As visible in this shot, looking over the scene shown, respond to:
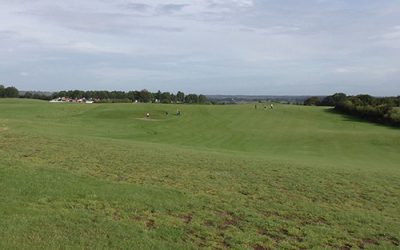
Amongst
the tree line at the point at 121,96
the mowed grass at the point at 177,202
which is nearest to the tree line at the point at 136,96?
the tree line at the point at 121,96

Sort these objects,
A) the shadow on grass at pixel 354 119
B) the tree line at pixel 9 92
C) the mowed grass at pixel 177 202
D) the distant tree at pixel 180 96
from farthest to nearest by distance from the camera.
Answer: the distant tree at pixel 180 96 < the tree line at pixel 9 92 < the shadow on grass at pixel 354 119 < the mowed grass at pixel 177 202

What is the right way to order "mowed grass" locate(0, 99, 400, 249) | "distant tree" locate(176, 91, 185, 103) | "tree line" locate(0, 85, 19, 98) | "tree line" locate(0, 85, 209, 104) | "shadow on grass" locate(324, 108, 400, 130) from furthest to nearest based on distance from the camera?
"distant tree" locate(176, 91, 185, 103) < "tree line" locate(0, 85, 19, 98) < "tree line" locate(0, 85, 209, 104) < "shadow on grass" locate(324, 108, 400, 130) < "mowed grass" locate(0, 99, 400, 249)

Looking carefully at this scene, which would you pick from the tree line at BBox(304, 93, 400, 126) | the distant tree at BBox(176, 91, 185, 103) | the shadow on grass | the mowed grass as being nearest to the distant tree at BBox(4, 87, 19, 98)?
the distant tree at BBox(176, 91, 185, 103)

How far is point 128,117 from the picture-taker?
67188 mm

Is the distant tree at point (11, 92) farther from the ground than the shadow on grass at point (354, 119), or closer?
farther from the ground

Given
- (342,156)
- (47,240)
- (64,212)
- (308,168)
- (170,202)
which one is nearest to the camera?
(47,240)

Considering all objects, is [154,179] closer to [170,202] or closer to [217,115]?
[170,202]

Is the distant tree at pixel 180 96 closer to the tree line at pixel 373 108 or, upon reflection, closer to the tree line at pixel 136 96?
the tree line at pixel 136 96

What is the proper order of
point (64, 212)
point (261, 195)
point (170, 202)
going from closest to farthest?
point (64, 212)
point (170, 202)
point (261, 195)

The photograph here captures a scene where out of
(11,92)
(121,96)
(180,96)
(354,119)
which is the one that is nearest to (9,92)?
(11,92)

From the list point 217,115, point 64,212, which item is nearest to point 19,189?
point 64,212

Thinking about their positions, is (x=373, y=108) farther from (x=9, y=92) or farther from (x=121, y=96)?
(x=9, y=92)

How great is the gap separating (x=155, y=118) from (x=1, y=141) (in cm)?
4286

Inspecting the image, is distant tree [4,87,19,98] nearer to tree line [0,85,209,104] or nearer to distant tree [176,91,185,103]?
tree line [0,85,209,104]
